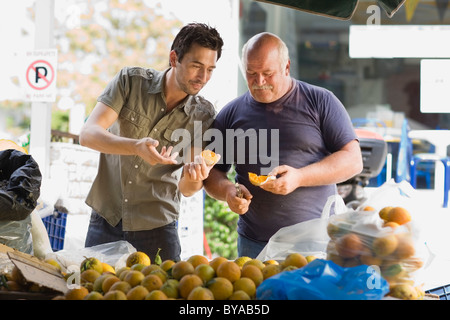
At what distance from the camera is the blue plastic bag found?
59.4 inches

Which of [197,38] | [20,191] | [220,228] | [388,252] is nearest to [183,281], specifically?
[388,252]

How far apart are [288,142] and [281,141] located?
0.03 meters

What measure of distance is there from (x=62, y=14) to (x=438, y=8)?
466cm

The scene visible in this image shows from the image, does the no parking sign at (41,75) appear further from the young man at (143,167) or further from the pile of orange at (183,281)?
the pile of orange at (183,281)

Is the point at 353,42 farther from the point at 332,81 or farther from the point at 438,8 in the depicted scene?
the point at 438,8

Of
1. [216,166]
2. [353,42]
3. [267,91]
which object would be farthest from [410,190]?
[353,42]

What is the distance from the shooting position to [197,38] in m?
2.63

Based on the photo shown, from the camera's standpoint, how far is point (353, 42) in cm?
671

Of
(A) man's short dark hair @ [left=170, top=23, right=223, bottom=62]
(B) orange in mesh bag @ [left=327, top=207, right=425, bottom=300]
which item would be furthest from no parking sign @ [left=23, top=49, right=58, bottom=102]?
(B) orange in mesh bag @ [left=327, top=207, right=425, bottom=300]

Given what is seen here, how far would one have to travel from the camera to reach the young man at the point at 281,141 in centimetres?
270

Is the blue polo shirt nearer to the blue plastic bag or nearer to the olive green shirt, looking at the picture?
the olive green shirt

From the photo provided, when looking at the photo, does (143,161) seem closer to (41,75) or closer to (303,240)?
(303,240)

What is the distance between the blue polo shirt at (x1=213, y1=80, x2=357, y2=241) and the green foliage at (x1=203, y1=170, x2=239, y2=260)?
3250mm

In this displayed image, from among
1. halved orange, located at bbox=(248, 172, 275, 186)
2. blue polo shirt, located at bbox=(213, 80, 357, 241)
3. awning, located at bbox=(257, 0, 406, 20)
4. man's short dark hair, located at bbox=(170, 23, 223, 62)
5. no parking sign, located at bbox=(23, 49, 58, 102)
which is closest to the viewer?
awning, located at bbox=(257, 0, 406, 20)
